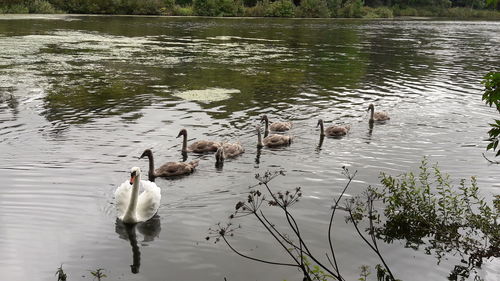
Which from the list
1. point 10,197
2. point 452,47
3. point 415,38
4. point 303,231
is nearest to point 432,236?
point 303,231

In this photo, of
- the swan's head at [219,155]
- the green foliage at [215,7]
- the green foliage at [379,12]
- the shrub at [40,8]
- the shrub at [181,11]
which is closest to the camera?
the swan's head at [219,155]

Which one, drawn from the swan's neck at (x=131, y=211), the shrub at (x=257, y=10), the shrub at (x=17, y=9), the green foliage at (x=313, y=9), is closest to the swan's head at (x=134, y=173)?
the swan's neck at (x=131, y=211)

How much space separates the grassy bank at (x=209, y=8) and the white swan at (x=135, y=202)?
62501 millimetres

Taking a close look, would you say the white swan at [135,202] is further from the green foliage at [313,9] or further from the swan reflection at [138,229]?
the green foliage at [313,9]

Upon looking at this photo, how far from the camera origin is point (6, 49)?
31109mm

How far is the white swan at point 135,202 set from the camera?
959 cm

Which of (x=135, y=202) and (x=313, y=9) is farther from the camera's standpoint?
(x=313, y=9)

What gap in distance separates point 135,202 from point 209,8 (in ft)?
226

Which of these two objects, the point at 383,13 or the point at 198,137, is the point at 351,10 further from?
the point at 198,137

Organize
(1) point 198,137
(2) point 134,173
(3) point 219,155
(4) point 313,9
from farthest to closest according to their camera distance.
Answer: (4) point 313,9
(1) point 198,137
(3) point 219,155
(2) point 134,173

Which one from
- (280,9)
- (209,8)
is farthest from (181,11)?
(280,9)

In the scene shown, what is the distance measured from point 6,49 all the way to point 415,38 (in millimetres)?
37161

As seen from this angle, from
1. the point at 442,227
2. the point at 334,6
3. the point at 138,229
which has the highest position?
the point at 334,6

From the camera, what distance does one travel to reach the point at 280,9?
259 ft
